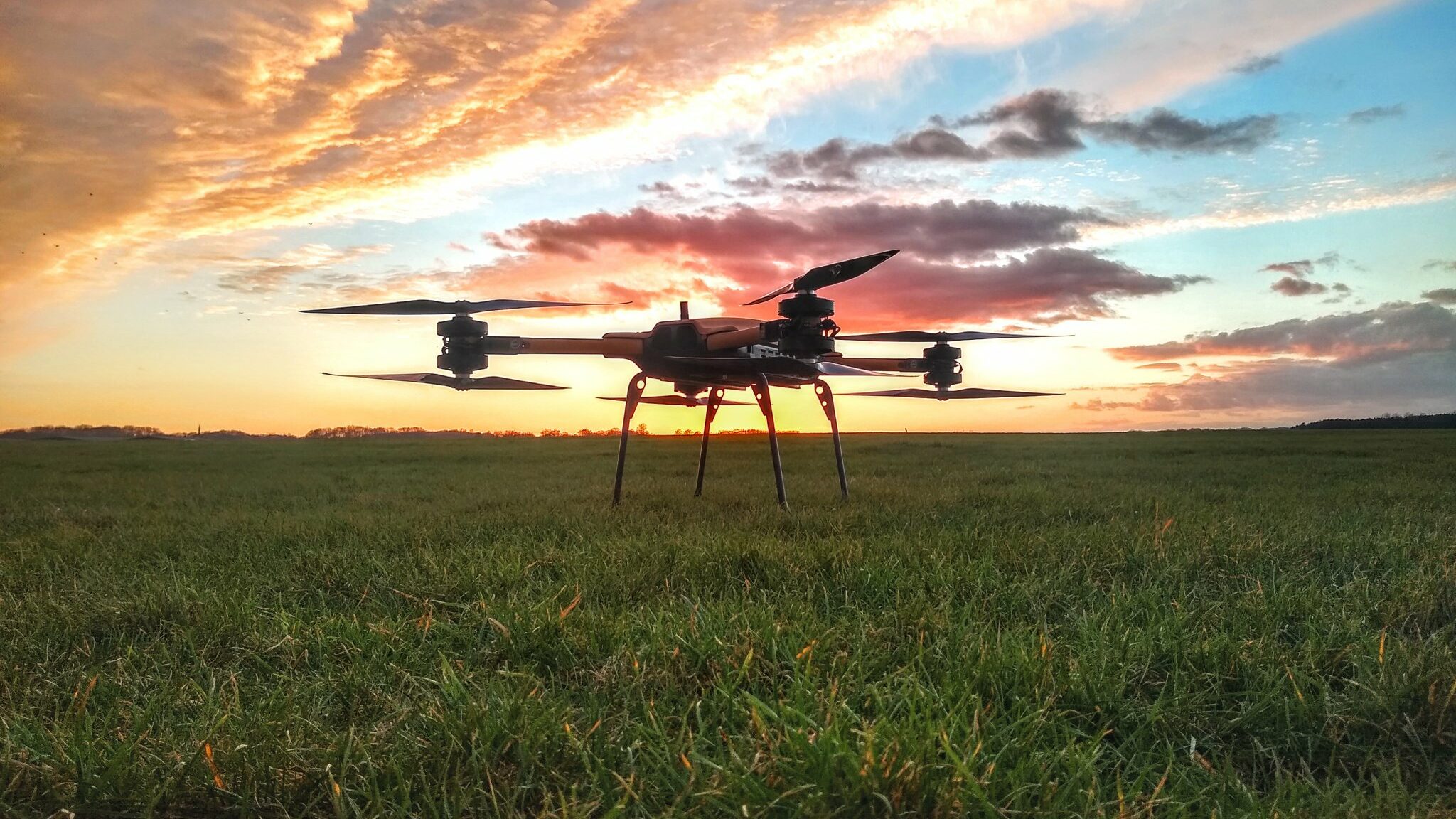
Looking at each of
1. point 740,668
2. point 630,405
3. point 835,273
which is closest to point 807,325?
point 835,273

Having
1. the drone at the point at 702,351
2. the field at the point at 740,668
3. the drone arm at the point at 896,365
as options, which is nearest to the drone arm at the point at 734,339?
the drone at the point at 702,351

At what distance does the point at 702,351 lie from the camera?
9.23 metres

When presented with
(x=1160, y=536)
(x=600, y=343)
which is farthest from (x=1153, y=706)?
(x=600, y=343)

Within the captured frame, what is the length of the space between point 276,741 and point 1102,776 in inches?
110

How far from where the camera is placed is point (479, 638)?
391 centimetres

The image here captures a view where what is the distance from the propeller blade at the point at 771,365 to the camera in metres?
8.65

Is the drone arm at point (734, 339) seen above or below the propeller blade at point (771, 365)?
above

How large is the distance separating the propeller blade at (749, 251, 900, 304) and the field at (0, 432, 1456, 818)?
2253 mm

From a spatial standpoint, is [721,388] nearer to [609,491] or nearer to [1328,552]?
[609,491]

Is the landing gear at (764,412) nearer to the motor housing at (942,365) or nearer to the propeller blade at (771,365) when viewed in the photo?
the propeller blade at (771,365)

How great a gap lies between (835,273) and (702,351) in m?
2.52

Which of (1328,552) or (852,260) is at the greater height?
(852,260)

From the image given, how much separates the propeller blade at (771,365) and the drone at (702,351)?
0.01 metres

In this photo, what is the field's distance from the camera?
2447mm
